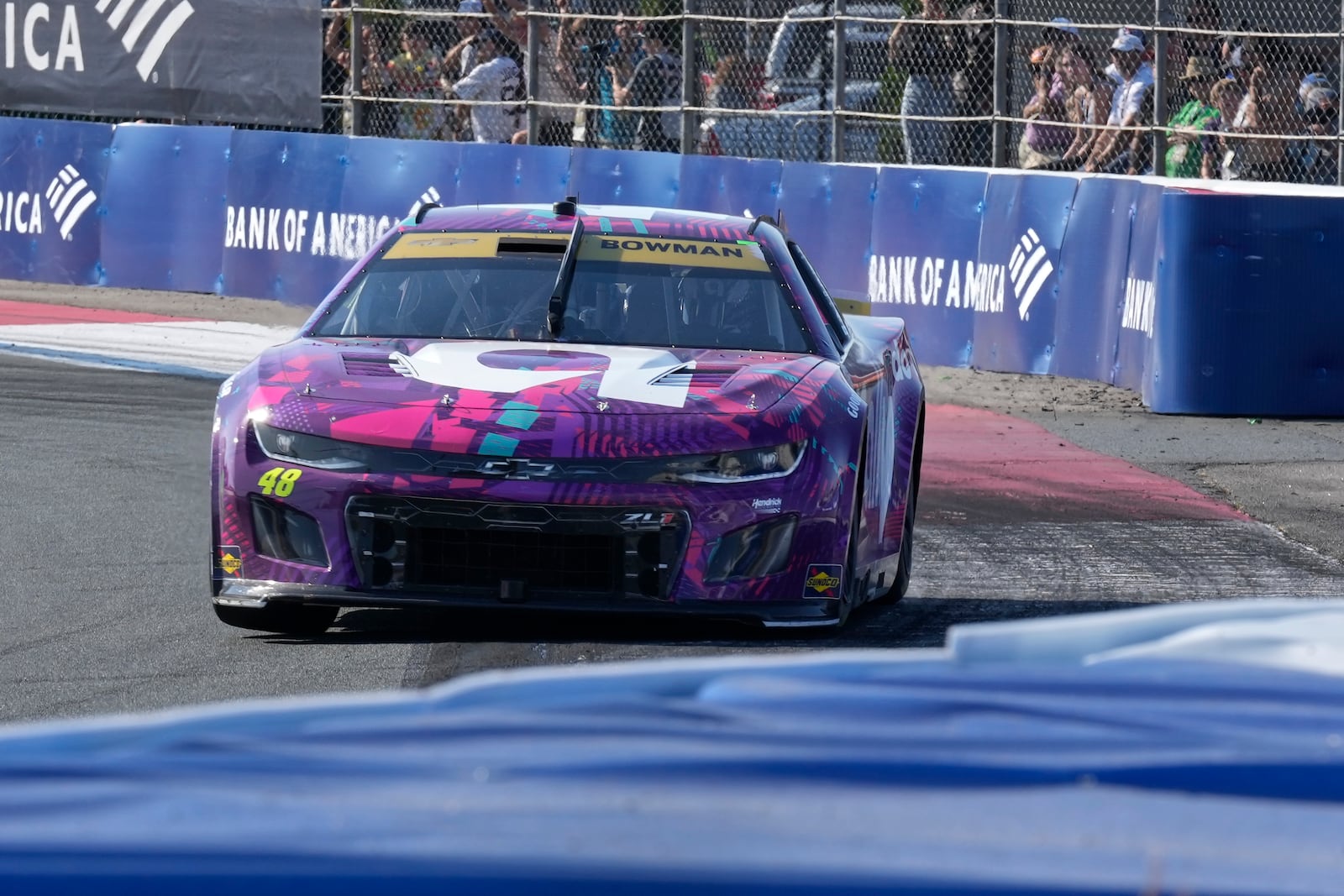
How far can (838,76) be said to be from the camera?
49.2 feet

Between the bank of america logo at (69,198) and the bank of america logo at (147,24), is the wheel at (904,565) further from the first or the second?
the bank of america logo at (147,24)

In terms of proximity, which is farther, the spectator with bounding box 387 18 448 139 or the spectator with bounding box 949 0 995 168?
the spectator with bounding box 387 18 448 139

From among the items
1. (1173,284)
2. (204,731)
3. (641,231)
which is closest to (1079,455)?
(1173,284)

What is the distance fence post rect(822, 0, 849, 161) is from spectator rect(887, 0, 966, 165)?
0.42 m

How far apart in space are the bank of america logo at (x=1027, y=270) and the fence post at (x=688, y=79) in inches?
124

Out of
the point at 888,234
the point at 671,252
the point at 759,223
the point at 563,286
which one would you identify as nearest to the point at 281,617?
the point at 563,286

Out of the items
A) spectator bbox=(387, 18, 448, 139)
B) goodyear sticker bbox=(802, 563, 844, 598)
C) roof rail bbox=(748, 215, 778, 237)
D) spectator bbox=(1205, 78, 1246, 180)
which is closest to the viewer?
goodyear sticker bbox=(802, 563, 844, 598)

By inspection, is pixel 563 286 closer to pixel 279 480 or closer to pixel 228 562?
pixel 279 480

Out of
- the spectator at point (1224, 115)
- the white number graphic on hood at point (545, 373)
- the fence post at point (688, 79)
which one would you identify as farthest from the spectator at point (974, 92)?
the white number graphic on hood at point (545, 373)

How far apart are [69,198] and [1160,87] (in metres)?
9.59

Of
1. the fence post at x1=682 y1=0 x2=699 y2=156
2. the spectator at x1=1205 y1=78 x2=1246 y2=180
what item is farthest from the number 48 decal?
the fence post at x1=682 y1=0 x2=699 y2=156

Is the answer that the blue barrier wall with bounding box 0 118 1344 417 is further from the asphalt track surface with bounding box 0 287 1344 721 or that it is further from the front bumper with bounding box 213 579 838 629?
the front bumper with bounding box 213 579 838 629

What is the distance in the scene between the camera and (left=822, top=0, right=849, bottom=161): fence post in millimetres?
15000

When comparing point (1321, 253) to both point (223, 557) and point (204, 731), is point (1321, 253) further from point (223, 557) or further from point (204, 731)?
point (204, 731)
